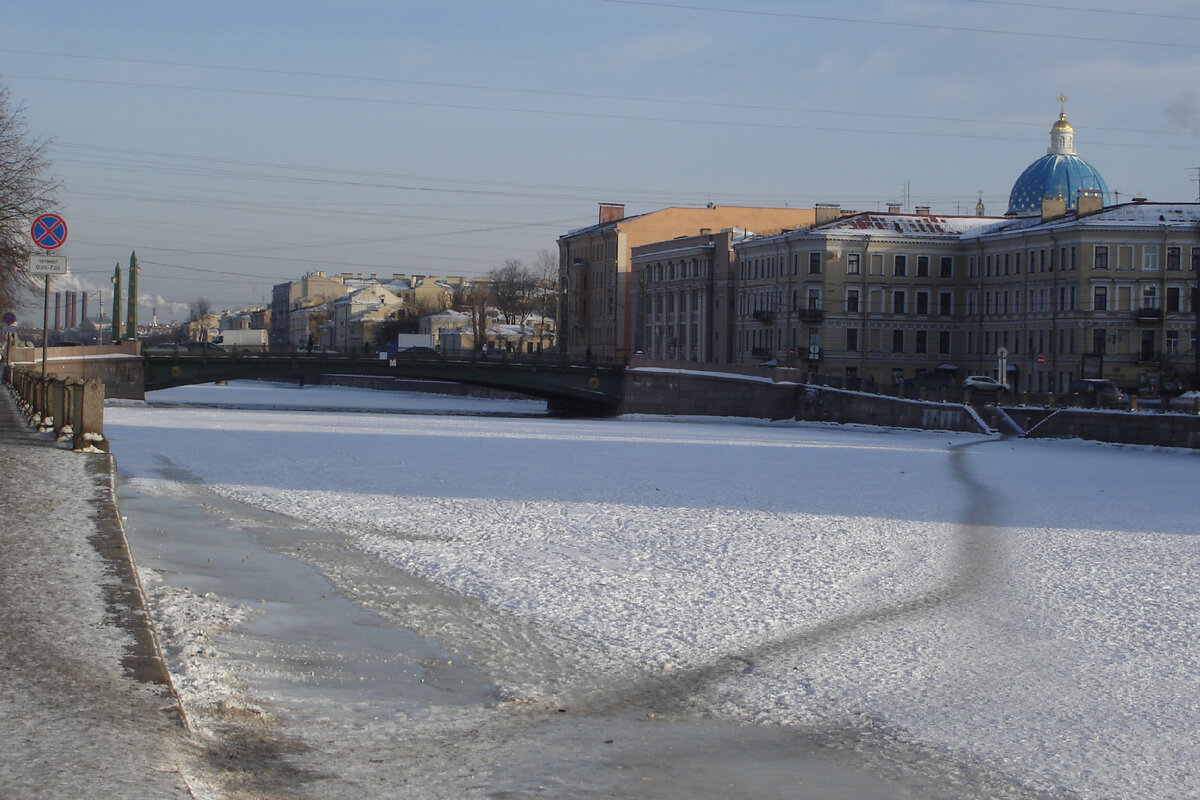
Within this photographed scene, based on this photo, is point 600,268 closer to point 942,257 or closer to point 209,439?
point 942,257

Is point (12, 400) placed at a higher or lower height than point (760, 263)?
lower

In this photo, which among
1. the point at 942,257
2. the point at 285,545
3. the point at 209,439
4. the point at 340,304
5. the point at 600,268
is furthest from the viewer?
the point at 340,304

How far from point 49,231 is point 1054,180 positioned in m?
75.3

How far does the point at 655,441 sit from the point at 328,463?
15.0 metres

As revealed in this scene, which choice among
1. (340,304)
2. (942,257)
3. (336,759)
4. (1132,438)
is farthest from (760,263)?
(340,304)

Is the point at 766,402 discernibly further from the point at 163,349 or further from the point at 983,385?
the point at 163,349

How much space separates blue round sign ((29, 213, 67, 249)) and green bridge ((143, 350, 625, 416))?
3830 cm

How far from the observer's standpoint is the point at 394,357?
216 feet

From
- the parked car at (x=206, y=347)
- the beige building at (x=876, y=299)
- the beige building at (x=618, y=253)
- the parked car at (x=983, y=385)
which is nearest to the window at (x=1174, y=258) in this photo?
the beige building at (x=876, y=299)

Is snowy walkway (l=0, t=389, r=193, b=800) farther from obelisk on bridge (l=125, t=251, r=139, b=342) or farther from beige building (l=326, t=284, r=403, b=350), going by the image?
beige building (l=326, t=284, r=403, b=350)

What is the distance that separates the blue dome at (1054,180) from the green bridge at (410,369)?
35315mm

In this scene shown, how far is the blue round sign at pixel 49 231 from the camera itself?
23531 mm

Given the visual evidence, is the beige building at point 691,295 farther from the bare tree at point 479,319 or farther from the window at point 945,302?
the window at point 945,302

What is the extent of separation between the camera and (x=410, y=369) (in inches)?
2547
